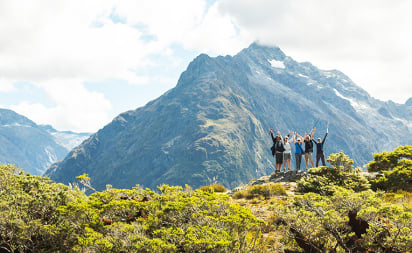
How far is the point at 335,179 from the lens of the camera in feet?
47.9

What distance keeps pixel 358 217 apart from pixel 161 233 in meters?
5.32

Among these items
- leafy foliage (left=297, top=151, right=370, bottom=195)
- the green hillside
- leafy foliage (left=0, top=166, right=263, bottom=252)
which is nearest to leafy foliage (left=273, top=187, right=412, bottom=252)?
the green hillside

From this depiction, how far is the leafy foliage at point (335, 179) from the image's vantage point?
42.4 ft

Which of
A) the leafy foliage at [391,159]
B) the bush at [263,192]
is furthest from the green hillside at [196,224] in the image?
the leafy foliage at [391,159]

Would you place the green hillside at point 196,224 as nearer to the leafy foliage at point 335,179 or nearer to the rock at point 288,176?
the leafy foliage at point 335,179

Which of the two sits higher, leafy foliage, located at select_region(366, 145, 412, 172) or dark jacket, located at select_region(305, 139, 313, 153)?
dark jacket, located at select_region(305, 139, 313, 153)

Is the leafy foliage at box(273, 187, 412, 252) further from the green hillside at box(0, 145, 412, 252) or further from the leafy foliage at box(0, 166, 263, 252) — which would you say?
the leafy foliage at box(0, 166, 263, 252)

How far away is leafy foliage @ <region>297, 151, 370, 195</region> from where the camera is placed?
12.9 meters

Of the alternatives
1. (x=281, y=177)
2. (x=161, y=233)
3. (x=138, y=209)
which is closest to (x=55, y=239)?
(x=138, y=209)

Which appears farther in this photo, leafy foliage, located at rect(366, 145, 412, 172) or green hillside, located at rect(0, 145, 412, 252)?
leafy foliage, located at rect(366, 145, 412, 172)

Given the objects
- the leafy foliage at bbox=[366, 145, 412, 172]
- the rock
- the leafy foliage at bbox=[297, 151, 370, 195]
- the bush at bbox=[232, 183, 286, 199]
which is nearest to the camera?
the leafy foliage at bbox=[297, 151, 370, 195]

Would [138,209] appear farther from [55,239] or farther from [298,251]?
[298,251]

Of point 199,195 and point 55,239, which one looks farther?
point 199,195

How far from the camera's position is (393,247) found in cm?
627
